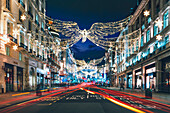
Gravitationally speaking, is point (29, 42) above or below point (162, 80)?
above

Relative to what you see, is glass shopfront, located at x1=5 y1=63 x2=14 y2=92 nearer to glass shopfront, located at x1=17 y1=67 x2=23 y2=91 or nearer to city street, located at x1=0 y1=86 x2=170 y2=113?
glass shopfront, located at x1=17 y1=67 x2=23 y2=91

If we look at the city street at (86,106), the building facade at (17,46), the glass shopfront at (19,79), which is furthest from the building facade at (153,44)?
the glass shopfront at (19,79)

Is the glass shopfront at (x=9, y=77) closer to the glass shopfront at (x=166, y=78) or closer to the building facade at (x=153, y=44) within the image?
the building facade at (x=153, y=44)

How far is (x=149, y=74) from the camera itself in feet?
123

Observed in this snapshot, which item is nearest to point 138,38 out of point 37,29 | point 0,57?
point 37,29

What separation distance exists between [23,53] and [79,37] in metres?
16.5

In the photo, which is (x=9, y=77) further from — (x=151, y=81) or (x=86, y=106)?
(x=151, y=81)

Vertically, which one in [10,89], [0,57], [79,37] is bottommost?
[10,89]

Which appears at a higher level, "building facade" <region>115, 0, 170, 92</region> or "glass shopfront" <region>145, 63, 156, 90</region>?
"building facade" <region>115, 0, 170, 92</region>

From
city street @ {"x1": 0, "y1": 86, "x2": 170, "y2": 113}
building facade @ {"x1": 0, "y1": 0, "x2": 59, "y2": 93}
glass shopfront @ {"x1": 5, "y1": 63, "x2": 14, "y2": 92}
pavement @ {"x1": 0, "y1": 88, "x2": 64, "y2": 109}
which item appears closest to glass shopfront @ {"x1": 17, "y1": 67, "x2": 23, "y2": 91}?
building facade @ {"x1": 0, "y1": 0, "x2": 59, "y2": 93}

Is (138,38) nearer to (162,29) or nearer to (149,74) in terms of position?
(149,74)

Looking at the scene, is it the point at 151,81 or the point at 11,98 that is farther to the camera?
A: the point at 151,81

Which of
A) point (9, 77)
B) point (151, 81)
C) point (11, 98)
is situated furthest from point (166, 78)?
point (9, 77)


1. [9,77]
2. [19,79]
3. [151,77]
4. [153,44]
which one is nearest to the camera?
[9,77]
